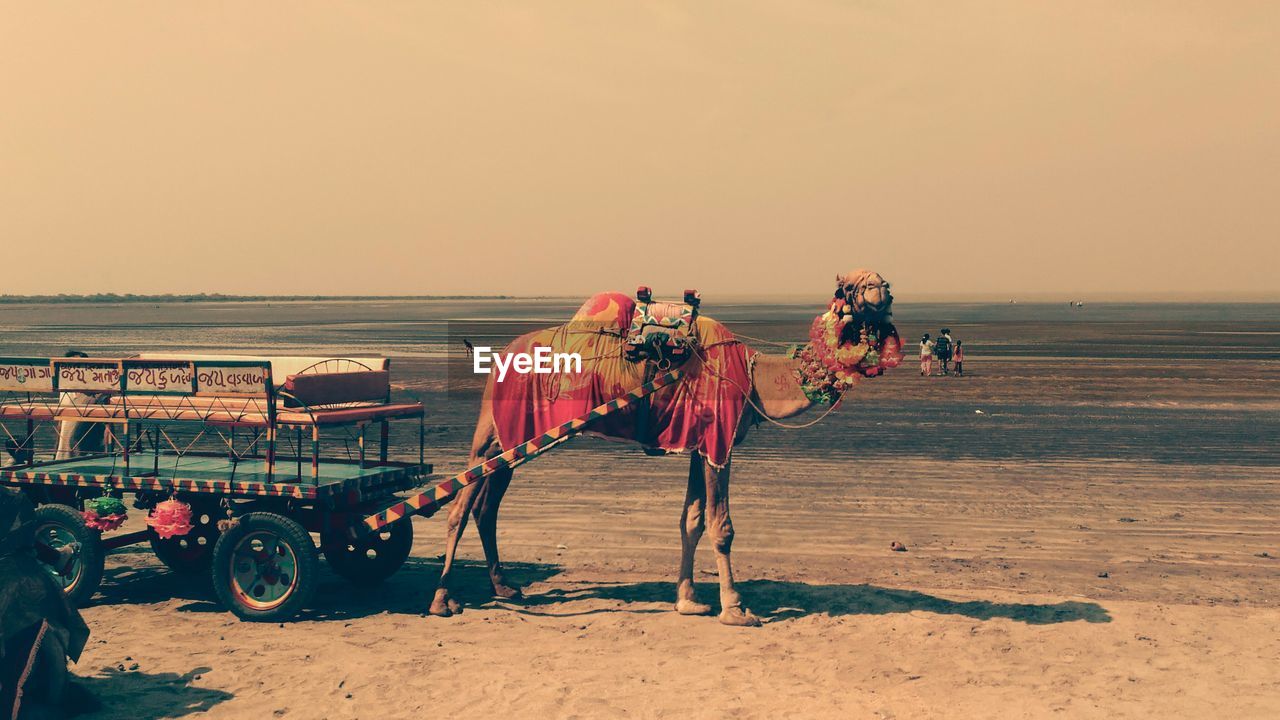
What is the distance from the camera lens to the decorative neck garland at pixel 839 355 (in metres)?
9.41

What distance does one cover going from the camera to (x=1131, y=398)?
1183 inches

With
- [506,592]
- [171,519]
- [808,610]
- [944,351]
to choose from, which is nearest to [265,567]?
[171,519]

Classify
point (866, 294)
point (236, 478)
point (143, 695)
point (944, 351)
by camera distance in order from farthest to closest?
point (944, 351), point (236, 478), point (866, 294), point (143, 695)

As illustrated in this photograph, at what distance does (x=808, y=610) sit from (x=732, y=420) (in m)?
1.99

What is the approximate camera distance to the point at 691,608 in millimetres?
10203

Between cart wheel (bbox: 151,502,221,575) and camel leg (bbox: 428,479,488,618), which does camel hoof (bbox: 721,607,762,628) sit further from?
cart wheel (bbox: 151,502,221,575)

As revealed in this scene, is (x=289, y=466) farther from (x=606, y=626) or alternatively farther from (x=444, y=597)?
(x=606, y=626)

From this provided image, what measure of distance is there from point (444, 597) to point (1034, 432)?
1617 centimetres

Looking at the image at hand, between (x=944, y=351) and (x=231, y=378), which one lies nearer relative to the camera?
(x=231, y=378)

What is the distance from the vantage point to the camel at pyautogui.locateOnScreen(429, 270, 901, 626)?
30.8ft

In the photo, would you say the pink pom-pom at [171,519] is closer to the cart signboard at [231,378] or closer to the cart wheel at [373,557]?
the cart signboard at [231,378]

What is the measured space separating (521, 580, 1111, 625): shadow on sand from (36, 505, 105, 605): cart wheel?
4.07m

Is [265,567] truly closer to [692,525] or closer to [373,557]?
[373,557]

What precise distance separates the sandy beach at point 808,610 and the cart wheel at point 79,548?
0.91 feet
